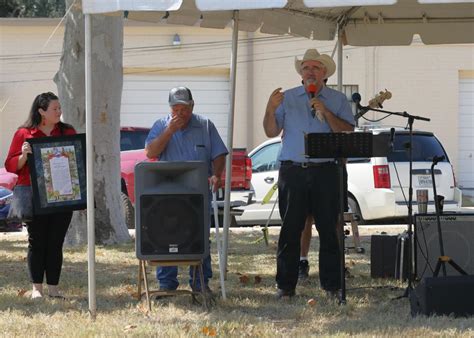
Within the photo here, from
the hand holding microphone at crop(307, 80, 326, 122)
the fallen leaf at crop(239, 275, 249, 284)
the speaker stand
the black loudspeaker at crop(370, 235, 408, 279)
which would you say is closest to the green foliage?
the fallen leaf at crop(239, 275, 249, 284)

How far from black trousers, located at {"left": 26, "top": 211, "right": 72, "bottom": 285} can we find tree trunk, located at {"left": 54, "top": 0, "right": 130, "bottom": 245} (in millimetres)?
3967

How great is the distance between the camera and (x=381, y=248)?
9148mm

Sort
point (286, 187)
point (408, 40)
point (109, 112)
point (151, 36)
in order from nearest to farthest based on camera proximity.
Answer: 1. point (286, 187)
2. point (408, 40)
3. point (109, 112)
4. point (151, 36)

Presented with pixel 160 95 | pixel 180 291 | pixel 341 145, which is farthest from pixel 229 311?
pixel 160 95

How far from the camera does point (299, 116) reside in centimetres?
813

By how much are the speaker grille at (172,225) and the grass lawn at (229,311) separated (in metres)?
0.44

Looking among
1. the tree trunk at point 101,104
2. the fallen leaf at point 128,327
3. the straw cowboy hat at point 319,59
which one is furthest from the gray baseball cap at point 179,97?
the tree trunk at point 101,104

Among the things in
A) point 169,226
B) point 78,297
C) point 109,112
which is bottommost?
point 78,297

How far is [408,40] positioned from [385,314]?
4.13m

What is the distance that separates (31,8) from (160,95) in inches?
428

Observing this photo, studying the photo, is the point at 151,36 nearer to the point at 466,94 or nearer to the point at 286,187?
the point at 466,94

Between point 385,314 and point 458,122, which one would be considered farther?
point 458,122

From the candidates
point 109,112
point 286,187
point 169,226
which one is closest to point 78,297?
point 169,226

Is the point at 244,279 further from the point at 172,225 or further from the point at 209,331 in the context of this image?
the point at 209,331
